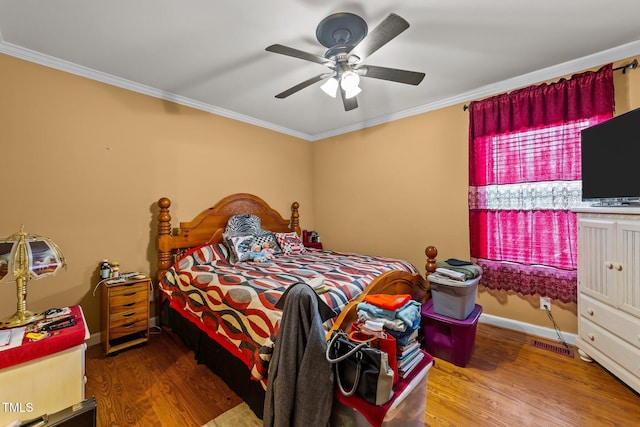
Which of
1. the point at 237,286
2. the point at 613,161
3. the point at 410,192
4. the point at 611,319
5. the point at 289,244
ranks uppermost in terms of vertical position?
the point at 613,161

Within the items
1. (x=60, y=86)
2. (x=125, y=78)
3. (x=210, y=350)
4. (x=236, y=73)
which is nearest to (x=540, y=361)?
(x=210, y=350)

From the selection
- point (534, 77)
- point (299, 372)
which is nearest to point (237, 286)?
point (299, 372)

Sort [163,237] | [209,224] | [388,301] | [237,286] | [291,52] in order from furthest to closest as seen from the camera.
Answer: [209,224], [163,237], [237,286], [291,52], [388,301]

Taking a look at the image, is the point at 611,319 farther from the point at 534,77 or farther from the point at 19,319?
the point at 19,319

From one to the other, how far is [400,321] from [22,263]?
2.27m

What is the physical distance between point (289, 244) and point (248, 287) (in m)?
1.53

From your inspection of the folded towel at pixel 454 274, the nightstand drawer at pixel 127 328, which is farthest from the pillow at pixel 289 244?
the folded towel at pixel 454 274

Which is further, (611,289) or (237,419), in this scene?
(611,289)

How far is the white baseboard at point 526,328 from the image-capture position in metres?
2.50

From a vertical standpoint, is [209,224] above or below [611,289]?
above

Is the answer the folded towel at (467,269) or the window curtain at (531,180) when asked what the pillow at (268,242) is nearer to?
the folded towel at (467,269)

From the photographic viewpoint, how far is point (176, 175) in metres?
3.04

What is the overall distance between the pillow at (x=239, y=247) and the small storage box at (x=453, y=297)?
6.19 ft

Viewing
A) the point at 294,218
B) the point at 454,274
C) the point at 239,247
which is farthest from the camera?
the point at 294,218
